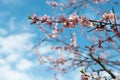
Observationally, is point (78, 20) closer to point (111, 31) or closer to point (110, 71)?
point (111, 31)

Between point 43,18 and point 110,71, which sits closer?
point 43,18

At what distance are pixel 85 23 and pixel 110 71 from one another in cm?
305

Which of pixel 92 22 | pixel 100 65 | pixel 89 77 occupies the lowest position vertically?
pixel 89 77

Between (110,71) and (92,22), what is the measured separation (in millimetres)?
Result: 3172

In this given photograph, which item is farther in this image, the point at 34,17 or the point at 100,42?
the point at 100,42

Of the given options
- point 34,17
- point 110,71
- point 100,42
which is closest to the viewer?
point 34,17

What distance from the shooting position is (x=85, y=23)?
17.0ft

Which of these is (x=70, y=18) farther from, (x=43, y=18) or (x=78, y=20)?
(x=43, y=18)

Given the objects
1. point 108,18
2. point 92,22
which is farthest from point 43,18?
point 108,18

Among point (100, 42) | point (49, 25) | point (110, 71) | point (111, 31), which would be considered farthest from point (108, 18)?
point (110, 71)

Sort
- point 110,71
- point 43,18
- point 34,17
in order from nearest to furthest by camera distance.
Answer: point 34,17, point 43,18, point 110,71

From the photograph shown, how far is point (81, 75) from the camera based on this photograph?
5.38 meters

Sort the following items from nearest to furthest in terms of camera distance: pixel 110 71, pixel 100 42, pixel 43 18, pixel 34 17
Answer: pixel 34 17 < pixel 43 18 < pixel 100 42 < pixel 110 71

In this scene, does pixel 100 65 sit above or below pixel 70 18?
below
